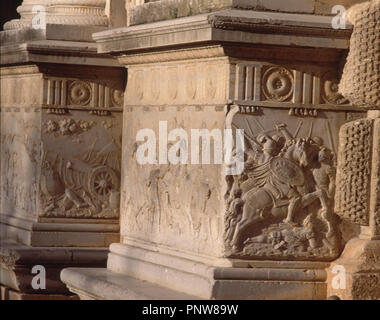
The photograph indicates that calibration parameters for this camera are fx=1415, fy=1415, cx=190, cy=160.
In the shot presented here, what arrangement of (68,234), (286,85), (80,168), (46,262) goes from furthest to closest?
(80,168)
(68,234)
(46,262)
(286,85)

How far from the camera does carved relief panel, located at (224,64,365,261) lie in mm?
7164

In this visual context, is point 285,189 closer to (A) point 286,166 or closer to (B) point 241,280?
(A) point 286,166

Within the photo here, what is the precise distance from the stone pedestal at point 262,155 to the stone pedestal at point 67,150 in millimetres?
2277

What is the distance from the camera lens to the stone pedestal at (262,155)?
7.10 metres

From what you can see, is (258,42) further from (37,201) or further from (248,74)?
(37,201)

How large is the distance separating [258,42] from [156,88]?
3.58 feet

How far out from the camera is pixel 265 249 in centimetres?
720

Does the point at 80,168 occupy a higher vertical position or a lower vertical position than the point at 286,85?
lower

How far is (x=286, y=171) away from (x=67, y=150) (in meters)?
3.04

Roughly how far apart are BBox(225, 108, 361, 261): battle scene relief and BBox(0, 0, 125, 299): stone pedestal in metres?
2.74

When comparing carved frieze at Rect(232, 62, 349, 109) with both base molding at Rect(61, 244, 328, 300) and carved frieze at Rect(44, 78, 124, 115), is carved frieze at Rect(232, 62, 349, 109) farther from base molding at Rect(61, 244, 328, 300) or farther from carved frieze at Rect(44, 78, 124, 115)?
carved frieze at Rect(44, 78, 124, 115)

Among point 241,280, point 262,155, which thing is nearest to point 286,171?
point 262,155

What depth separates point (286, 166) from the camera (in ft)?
23.6
